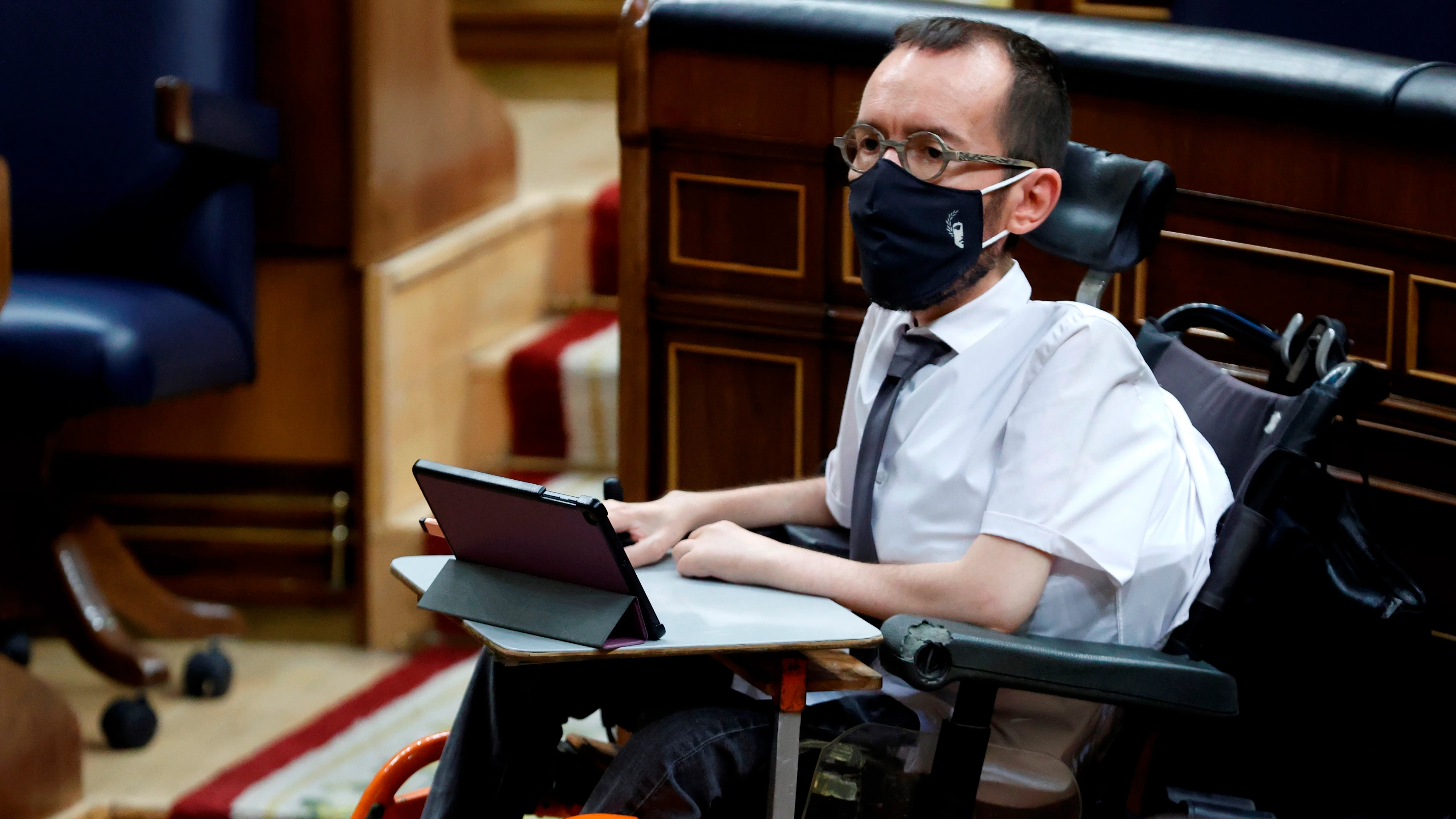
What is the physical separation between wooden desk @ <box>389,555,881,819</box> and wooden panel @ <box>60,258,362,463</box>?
1.75 m

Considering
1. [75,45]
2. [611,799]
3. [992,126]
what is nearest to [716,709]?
[611,799]

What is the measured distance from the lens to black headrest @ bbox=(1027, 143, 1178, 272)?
140 cm

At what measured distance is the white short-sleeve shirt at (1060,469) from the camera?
122cm

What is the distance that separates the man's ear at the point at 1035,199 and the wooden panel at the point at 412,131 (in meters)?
1.76

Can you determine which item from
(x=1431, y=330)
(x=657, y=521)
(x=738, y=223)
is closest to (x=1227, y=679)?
(x=657, y=521)

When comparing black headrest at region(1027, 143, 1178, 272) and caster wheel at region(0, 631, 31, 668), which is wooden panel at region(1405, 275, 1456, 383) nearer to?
black headrest at region(1027, 143, 1178, 272)

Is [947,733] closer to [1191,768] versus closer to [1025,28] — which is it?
[1191,768]

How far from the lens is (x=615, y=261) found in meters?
3.38

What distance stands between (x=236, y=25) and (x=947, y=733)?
2.08m


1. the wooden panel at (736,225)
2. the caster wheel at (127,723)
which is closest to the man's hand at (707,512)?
the wooden panel at (736,225)

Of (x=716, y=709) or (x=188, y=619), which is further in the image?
(x=188, y=619)

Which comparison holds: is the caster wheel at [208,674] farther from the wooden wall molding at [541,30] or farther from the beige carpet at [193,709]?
the wooden wall molding at [541,30]

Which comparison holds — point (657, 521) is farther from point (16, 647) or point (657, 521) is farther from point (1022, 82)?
point (16, 647)

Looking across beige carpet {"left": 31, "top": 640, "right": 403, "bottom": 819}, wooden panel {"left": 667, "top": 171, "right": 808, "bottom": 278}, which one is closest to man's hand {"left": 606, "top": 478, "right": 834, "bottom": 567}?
wooden panel {"left": 667, "top": 171, "right": 808, "bottom": 278}
